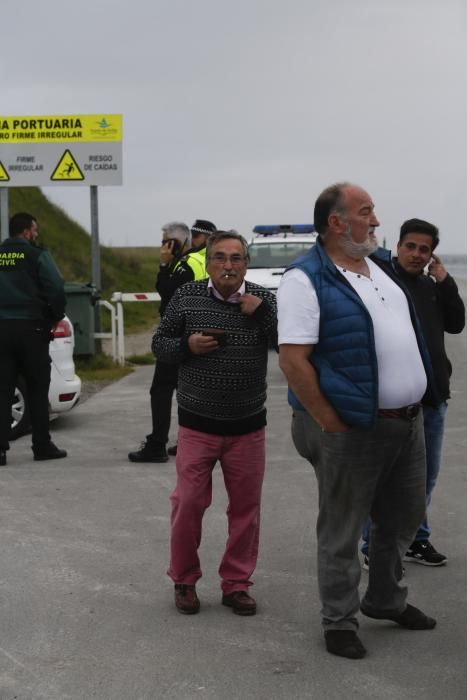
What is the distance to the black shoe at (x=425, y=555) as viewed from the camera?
6.21m

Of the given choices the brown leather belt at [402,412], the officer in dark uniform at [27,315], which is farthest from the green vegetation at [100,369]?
the brown leather belt at [402,412]

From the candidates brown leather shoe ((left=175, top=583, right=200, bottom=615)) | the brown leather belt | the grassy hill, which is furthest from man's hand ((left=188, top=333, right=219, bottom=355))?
the grassy hill

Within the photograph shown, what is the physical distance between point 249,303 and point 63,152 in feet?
43.3

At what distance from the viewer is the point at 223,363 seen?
5.37m

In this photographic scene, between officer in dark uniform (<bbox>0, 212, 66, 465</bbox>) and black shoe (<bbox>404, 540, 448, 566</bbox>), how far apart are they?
397cm

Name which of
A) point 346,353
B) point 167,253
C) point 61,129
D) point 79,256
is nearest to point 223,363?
point 346,353

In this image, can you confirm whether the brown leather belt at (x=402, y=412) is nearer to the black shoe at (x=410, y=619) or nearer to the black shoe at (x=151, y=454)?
the black shoe at (x=410, y=619)

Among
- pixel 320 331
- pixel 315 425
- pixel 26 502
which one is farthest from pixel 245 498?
pixel 26 502

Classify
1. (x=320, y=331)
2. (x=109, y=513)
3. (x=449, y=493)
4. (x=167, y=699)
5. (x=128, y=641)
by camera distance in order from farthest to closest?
(x=449, y=493) → (x=109, y=513) → (x=128, y=641) → (x=320, y=331) → (x=167, y=699)

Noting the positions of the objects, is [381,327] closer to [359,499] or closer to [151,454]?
[359,499]

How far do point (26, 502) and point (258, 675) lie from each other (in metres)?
3.57

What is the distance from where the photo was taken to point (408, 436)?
487 centimetres

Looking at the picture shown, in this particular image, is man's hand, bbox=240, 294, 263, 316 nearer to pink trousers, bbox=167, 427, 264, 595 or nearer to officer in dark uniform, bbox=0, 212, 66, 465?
pink trousers, bbox=167, 427, 264, 595

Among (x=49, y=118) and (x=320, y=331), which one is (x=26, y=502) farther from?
(x=49, y=118)
